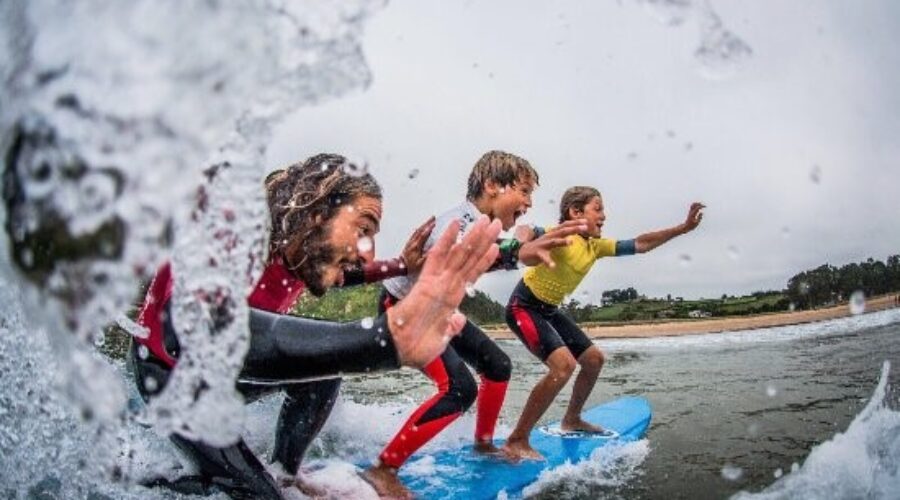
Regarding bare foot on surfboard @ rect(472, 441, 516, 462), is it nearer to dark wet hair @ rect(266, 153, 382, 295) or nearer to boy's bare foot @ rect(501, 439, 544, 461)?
boy's bare foot @ rect(501, 439, 544, 461)

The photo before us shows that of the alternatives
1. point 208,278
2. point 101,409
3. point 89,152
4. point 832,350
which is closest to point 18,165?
point 89,152

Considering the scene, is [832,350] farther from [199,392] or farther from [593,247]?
[199,392]

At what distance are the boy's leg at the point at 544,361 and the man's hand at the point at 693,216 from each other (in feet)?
3.86

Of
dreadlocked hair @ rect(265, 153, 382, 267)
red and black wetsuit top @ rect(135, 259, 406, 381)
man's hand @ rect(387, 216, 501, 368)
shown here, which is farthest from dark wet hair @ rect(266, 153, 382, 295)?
man's hand @ rect(387, 216, 501, 368)

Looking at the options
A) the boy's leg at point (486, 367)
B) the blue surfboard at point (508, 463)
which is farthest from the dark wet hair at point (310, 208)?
the boy's leg at point (486, 367)

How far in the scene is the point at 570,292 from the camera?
13.9 feet

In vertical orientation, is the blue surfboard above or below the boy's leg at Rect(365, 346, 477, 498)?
below

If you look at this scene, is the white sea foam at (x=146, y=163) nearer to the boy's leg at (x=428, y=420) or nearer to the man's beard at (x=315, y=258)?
the man's beard at (x=315, y=258)

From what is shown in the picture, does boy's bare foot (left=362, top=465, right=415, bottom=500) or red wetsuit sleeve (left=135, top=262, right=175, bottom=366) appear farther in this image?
boy's bare foot (left=362, top=465, right=415, bottom=500)

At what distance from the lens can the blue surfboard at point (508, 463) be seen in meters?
2.83

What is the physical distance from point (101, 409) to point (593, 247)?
11.2ft

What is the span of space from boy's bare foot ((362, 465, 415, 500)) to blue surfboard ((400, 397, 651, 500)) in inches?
2.7

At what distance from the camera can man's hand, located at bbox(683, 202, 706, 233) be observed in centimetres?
412

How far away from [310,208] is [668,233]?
2.92m
